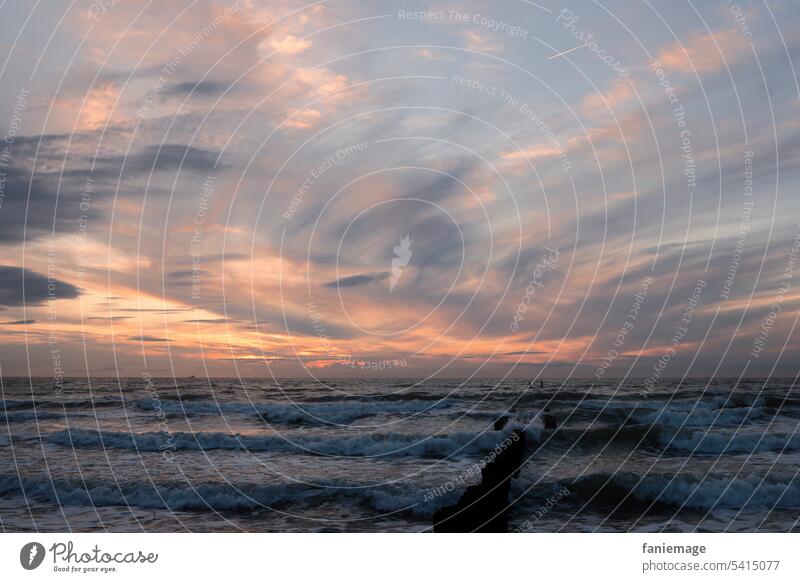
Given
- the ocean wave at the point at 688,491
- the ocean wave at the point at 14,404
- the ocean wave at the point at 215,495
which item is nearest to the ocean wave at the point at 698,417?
the ocean wave at the point at 688,491

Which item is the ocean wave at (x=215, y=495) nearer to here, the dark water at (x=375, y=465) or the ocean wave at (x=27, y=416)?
the dark water at (x=375, y=465)

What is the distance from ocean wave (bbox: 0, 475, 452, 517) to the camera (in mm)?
22188

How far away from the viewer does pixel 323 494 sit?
23.5 metres

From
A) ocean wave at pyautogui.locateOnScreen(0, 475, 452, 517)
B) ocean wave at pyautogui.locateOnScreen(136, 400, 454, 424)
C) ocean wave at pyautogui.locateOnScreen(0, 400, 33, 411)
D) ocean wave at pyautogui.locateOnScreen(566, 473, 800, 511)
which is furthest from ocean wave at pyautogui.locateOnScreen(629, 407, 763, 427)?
ocean wave at pyautogui.locateOnScreen(0, 400, 33, 411)

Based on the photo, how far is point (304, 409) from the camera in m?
55.8

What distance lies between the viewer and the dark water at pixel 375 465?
822 inches

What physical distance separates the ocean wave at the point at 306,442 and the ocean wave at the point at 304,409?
968 cm

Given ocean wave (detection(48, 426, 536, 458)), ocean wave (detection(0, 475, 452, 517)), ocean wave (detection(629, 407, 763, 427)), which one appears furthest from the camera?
ocean wave (detection(629, 407, 763, 427))

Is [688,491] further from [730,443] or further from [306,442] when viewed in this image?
[306,442]

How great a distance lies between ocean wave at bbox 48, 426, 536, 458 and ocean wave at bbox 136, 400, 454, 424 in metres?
9.68

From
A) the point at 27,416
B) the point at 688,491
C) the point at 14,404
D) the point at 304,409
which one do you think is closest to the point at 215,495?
the point at 688,491

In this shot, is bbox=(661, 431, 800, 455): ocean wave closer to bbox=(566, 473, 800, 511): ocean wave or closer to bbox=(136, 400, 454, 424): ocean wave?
bbox=(566, 473, 800, 511): ocean wave

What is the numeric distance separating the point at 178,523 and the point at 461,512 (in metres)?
11.7

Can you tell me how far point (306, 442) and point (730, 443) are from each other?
80.7 feet
